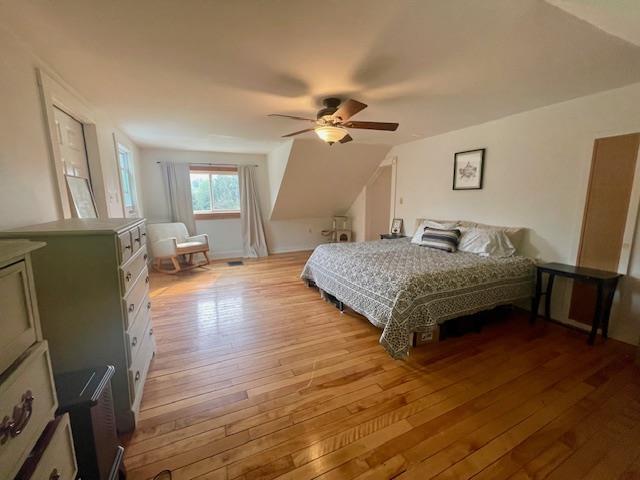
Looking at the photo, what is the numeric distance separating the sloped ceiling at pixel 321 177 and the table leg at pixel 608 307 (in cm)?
342

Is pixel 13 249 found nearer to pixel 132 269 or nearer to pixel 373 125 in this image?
pixel 132 269

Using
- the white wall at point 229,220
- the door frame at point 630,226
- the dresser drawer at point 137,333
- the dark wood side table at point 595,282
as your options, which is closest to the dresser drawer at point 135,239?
the dresser drawer at point 137,333

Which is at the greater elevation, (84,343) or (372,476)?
(84,343)

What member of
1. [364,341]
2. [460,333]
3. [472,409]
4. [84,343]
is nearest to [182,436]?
[84,343]

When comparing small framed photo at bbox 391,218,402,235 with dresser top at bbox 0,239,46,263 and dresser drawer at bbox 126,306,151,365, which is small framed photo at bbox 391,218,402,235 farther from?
dresser top at bbox 0,239,46,263

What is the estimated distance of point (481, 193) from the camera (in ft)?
11.0

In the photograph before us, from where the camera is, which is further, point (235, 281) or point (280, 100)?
point (235, 281)

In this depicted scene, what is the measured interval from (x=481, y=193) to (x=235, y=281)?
3.61 m

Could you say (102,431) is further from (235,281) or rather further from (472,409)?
(235,281)

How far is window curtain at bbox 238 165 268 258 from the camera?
529cm

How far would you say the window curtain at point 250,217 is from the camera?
17.4 ft

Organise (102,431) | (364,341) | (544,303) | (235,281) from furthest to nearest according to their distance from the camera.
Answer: (235,281), (544,303), (364,341), (102,431)

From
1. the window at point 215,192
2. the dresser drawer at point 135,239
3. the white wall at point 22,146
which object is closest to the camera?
the white wall at point 22,146

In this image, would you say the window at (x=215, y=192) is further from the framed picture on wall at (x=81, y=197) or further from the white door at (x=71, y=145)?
the framed picture on wall at (x=81, y=197)
